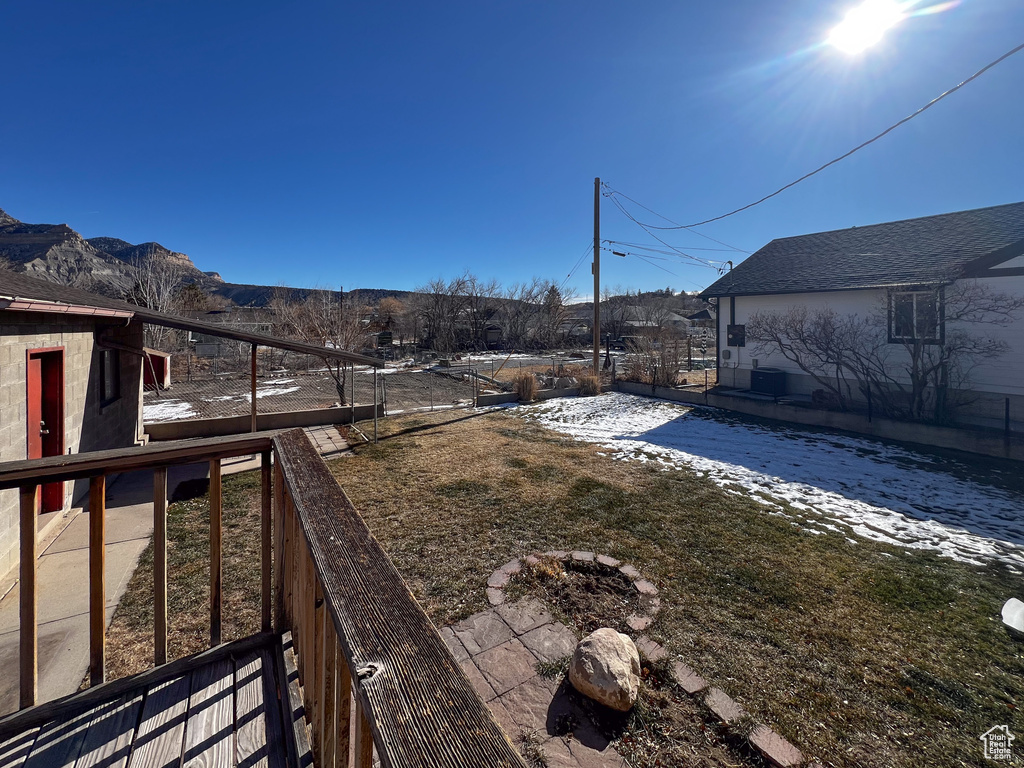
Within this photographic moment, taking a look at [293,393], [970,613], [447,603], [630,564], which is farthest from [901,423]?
[293,393]

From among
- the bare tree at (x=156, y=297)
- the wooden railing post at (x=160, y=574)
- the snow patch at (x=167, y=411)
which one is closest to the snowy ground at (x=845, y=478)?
the wooden railing post at (x=160, y=574)

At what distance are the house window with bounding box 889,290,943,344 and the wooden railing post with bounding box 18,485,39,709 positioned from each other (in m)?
11.5

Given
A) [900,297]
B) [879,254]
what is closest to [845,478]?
[900,297]

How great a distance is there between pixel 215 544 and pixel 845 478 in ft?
23.3

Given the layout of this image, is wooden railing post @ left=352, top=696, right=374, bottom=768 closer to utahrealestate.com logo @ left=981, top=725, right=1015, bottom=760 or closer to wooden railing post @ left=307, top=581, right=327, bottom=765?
wooden railing post @ left=307, top=581, right=327, bottom=765

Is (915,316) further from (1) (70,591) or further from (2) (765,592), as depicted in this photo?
(1) (70,591)

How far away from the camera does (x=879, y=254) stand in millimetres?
10836

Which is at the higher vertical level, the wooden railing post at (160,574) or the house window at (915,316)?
the house window at (915,316)

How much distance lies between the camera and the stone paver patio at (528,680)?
79.8 inches

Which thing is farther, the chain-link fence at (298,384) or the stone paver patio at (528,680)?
the chain-link fence at (298,384)

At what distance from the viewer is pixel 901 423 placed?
7.65 meters

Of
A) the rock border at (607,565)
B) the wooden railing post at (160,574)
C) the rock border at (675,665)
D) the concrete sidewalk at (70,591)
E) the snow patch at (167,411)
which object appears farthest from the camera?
the snow patch at (167,411)

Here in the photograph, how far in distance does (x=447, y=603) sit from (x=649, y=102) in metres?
9.57

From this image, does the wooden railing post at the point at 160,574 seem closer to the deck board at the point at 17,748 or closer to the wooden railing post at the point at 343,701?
the deck board at the point at 17,748
